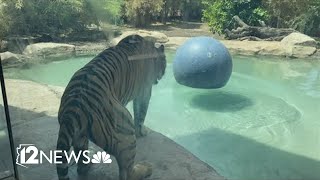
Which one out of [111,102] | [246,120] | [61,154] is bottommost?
[246,120]

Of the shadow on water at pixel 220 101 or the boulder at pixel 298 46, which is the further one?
the boulder at pixel 298 46

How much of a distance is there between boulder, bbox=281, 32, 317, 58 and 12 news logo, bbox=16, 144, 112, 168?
6852 millimetres

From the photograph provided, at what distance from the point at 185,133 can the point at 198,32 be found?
746 centimetres

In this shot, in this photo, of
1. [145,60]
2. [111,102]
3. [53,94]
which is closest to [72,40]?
[53,94]

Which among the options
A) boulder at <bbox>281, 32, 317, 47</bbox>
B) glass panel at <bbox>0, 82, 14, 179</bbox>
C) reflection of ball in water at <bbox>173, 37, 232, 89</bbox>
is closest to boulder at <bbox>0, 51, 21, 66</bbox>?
glass panel at <bbox>0, 82, 14, 179</bbox>

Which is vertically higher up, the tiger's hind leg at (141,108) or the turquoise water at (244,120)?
the tiger's hind leg at (141,108)

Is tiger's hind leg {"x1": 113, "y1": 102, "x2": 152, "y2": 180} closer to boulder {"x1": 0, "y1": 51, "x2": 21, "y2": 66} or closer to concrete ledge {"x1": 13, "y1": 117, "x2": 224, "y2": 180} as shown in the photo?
concrete ledge {"x1": 13, "y1": 117, "x2": 224, "y2": 180}

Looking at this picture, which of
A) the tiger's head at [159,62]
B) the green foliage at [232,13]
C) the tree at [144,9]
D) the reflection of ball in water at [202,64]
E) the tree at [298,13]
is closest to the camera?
the tiger's head at [159,62]

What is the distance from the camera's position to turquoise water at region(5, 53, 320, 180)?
3.66 m

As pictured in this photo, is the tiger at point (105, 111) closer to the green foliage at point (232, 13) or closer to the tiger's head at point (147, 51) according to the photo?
the tiger's head at point (147, 51)

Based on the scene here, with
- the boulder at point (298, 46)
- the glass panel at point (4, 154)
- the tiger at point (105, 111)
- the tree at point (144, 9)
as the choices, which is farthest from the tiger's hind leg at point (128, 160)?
the boulder at point (298, 46)

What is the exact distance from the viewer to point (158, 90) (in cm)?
530

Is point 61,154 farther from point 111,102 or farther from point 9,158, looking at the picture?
point 9,158

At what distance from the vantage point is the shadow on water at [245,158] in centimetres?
345
